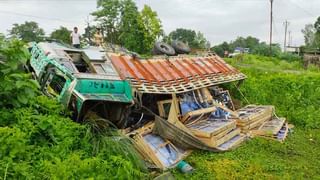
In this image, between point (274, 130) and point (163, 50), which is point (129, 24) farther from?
point (274, 130)

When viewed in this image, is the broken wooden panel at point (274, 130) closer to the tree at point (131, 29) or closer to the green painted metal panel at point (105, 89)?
the green painted metal panel at point (105, 89)

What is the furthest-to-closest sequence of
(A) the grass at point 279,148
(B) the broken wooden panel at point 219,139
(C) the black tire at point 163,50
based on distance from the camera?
(C) the black tire at point 163,50
(B) the broken wooden panel at point 219,139
(A) the grass at point 279,148

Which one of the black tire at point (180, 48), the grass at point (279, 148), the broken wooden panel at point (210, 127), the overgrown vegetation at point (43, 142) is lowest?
the grass at point (279, 148)

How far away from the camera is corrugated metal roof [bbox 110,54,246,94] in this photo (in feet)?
29.5

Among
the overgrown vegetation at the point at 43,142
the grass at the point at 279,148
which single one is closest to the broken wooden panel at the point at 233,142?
the grass at the point at 279,148

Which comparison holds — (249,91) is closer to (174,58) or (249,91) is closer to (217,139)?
(174,58)

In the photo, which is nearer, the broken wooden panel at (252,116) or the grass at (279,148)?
the grass at (279,148)

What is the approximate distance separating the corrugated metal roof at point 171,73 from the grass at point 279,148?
1708 millimetres

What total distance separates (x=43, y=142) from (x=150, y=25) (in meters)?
27.3

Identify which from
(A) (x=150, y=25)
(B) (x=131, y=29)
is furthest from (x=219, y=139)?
(B) (x=131, y=29)

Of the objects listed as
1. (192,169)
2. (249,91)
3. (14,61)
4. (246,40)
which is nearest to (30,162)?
(14,61)

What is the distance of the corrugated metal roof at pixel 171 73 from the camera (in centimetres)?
899

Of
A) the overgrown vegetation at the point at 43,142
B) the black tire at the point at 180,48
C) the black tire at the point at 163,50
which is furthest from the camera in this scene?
the black tire at the point at 180,48

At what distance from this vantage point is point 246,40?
68500 mm
